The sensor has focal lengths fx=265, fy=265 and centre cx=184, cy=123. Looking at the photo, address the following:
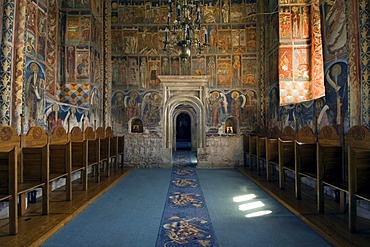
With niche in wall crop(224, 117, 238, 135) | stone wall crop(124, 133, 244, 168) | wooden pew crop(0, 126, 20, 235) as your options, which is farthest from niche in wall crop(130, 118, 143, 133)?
wooden pew crop(0, 126, 20, 235)

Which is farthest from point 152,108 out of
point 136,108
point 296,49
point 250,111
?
point 296,49

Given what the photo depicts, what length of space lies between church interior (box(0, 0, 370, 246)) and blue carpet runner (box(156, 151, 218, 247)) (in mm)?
1810

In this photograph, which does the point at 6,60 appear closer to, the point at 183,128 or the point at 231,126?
the point at 231,126

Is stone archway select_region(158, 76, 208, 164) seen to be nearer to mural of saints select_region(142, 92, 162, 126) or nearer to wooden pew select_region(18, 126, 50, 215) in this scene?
mural of saints select_region(142, 92, 162, 126)

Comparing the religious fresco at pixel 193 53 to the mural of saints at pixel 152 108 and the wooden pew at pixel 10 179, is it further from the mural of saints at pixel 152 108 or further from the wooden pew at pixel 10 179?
the wooden pew at pixel 10 179

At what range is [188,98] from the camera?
1237 centimetres

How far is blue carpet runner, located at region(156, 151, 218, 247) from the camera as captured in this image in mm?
4055

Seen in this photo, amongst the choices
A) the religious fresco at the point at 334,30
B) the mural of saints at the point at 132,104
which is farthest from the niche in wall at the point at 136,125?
the religious fresco at the point at 334,30

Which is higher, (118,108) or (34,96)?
(118,108)

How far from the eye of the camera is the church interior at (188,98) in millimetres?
5094

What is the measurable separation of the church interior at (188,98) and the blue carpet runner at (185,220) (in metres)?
1.81

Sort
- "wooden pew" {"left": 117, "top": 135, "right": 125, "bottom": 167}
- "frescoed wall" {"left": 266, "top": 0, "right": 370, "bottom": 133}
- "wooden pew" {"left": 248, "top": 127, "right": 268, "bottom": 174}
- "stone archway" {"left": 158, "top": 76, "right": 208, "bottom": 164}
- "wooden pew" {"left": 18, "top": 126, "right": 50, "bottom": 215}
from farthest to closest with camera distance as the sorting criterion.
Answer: "stone archway" {"left": 158, "top": 76, "right": 208, "bottom": 164} < "wooden pew" {"left": 117, "top": 135, "right": 125, "bottom": 167} < "wooden pew" {"left": 248, "top": 127, "right": 268, "bottom": 174} < "frescoed wall" {"left": 266, "top": 0, "right": 370, "bottom": 133} < "wooden pew" {"left": 18, "top": 126, "right": 50, "bottom": 215}

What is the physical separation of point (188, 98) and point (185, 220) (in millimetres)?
7996

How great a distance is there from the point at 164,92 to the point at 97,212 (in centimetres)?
753
